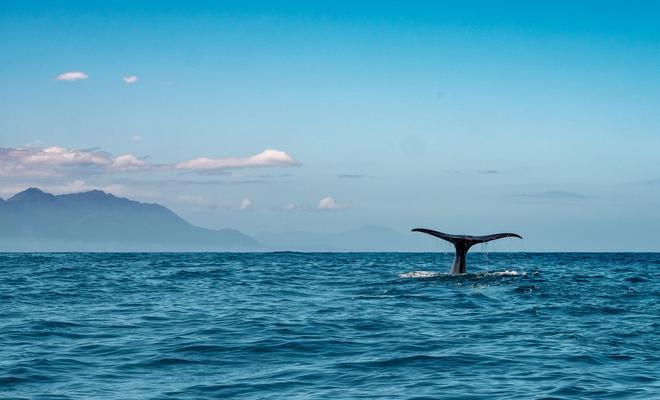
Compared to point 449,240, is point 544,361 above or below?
below

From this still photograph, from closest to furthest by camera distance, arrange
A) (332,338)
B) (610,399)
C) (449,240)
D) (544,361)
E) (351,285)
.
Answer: (610,399)
(544,361)
(332,338)
(351,285)
(449,240)

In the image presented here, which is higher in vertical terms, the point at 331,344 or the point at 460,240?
the point at 460,240

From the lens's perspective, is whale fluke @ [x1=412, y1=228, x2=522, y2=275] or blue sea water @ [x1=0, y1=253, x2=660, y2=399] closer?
blue sea water @ [x1=0, y1=253, x2=660, y2=399]

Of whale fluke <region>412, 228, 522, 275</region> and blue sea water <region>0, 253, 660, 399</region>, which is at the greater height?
whale fluke <region>412, 228, 522, 275</region>

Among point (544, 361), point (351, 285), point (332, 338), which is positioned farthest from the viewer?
point (351, 285)

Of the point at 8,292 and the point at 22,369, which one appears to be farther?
the point at 8,292

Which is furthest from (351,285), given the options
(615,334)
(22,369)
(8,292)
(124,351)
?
(22,369)

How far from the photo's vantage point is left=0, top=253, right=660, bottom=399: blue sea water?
12.4m

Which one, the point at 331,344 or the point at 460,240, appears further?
the point at 460,240

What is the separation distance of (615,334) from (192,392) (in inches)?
421

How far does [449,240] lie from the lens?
35812 mm

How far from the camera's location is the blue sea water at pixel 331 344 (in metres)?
12.4

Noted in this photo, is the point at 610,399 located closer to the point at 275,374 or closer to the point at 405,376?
the point at 405,376

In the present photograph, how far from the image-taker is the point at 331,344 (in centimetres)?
1645
